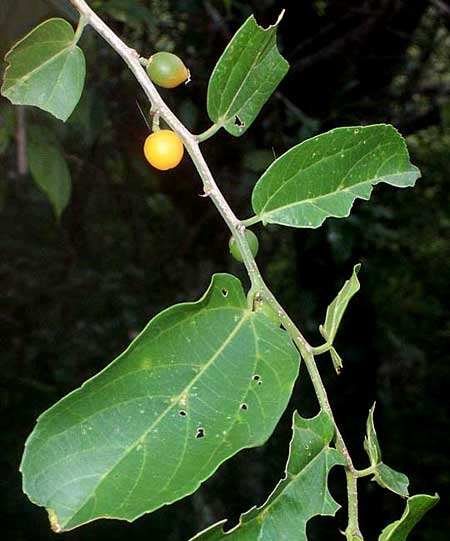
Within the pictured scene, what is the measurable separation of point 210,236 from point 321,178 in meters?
2.03

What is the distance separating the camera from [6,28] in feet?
3.77

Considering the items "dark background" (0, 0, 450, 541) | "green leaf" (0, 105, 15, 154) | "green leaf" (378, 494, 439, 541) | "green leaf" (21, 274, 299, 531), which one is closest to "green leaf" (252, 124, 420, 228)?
"green leaf" (21, 274, 299, 531)

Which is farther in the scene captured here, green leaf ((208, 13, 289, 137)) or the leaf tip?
green leaf ((208, 13, 289, 137))

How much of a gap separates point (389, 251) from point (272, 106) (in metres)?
1.46

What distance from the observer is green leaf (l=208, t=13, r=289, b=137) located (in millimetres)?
664

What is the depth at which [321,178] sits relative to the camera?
0.67 metres

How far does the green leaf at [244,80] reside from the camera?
0.66 m

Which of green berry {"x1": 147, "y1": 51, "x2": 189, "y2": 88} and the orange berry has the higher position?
green berry {"x1": 147, "y1": 51, "x2": 189, "y2": 88}

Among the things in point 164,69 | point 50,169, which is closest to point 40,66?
point 164,69

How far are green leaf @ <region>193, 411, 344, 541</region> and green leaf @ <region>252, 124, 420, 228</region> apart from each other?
0.58 feet

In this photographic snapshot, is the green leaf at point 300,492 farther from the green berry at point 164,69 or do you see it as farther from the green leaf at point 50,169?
the green leaf at point 50,169

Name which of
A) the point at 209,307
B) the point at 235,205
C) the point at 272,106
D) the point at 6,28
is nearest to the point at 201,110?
the point at 272,106

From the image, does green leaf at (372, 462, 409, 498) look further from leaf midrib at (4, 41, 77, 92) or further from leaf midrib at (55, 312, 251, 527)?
leaf midrib at (4, 41, 77, 92)

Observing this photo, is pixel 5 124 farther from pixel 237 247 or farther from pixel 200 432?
pixel 200 432
